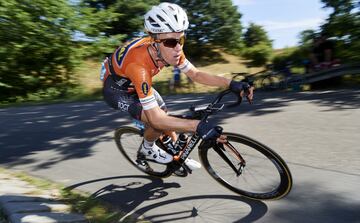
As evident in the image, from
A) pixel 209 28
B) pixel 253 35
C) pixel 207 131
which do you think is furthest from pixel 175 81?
pixel 253 35

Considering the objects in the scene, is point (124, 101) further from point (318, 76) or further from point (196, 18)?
point (196, 18)

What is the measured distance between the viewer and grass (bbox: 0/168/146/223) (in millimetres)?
3510

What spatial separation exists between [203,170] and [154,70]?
1.58 m

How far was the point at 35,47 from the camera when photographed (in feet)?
54.7

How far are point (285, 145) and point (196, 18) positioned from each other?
34.3m

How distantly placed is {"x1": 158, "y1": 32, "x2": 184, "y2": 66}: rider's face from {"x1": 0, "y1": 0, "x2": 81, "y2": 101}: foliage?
541 inches

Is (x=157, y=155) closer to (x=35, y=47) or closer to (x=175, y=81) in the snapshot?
(x=35, y=47)

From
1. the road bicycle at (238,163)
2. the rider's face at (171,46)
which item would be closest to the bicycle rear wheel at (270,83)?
the road bicycle at (238,163)

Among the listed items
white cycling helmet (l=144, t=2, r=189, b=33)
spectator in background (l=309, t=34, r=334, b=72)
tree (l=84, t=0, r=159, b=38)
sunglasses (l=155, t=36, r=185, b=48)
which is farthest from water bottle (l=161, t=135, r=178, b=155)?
tree (l=84, t=0, r=159, b=38)

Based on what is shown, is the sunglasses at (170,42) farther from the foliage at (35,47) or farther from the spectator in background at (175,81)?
the spectator in background at (175,81)

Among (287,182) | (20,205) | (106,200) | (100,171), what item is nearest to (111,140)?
(100,171)

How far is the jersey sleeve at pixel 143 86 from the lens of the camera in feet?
11.3

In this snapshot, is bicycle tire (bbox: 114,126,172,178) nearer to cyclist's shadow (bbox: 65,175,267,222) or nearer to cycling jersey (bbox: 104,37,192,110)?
cyclist's shadow (bbox: 65,175,267,222)

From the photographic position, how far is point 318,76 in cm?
1173
